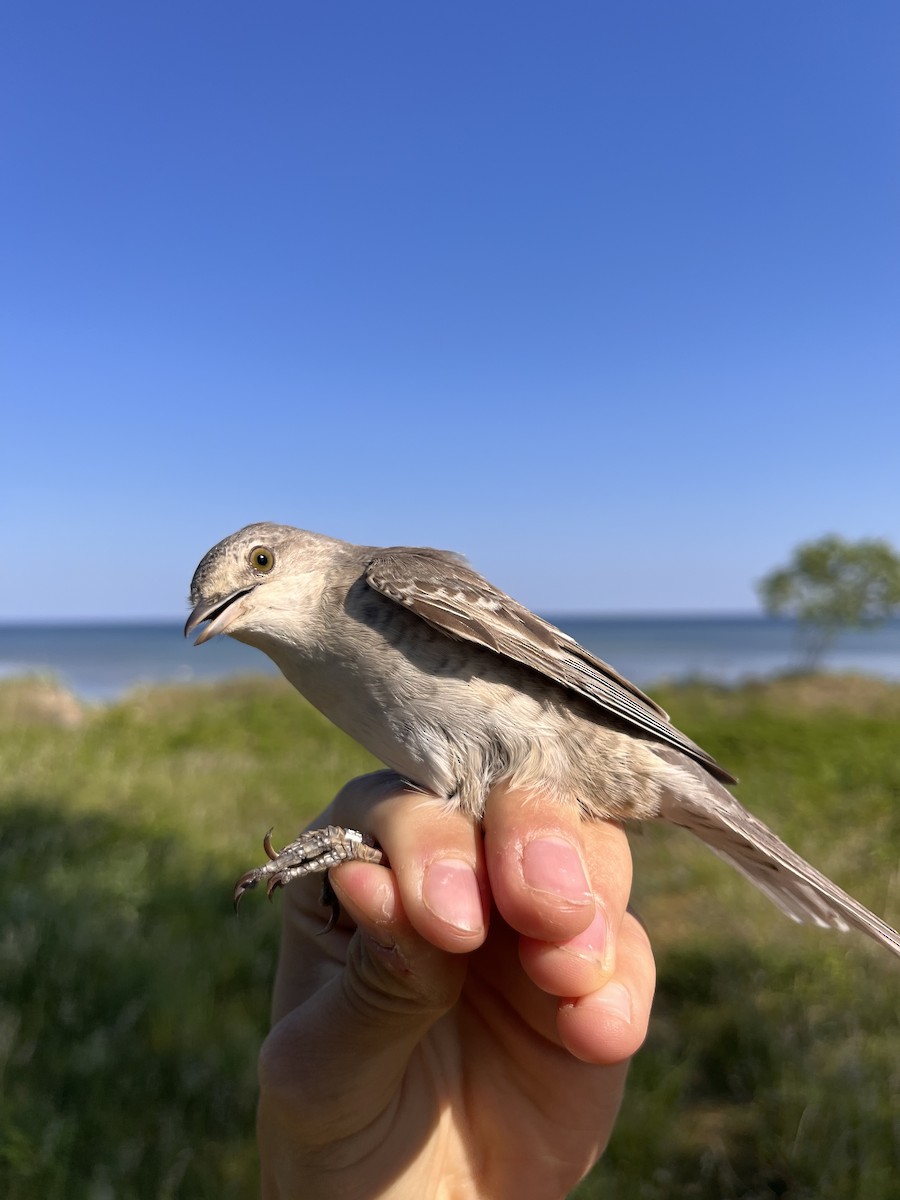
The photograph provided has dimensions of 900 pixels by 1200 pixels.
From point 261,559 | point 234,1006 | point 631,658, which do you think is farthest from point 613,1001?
point 631,658

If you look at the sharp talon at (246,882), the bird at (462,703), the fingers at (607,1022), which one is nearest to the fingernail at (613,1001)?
the fingers at (607,1022)

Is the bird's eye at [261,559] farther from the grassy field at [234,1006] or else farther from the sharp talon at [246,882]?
the grassy field at [234,1006]

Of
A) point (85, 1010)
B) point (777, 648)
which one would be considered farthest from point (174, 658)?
point (85, 1010)

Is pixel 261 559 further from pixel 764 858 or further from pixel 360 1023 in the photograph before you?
pixel 764 858

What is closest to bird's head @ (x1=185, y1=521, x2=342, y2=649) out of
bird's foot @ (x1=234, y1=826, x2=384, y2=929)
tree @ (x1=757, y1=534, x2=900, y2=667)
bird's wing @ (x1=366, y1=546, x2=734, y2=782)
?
bird's wing @ (x1=366, y1=546, x2=734, y2=782)

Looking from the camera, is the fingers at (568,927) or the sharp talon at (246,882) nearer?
the fingers at (568,927)

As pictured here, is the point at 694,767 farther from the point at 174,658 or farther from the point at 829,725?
the point at 174,658

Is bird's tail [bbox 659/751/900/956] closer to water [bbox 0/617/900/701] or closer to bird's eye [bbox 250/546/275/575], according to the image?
bird's eye [bbox 250/546/275/575]
